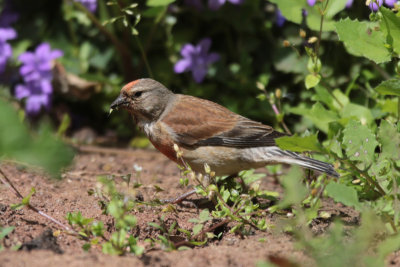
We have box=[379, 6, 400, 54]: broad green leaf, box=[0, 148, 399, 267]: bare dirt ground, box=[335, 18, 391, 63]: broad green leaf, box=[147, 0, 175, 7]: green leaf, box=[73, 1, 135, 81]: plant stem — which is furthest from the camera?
box=[73, 1, 135, 81]: plant stem

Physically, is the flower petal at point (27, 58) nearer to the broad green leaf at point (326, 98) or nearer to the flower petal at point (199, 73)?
the flower petal at point (199, 73)

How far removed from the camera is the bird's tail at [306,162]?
3905mm

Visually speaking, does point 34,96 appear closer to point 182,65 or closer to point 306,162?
point 182,65

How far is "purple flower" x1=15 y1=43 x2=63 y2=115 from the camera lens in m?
6.33

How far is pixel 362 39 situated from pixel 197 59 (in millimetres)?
2567

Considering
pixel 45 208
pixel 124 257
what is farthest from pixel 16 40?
pixel 124 257

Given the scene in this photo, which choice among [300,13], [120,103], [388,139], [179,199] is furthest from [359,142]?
[120,103]

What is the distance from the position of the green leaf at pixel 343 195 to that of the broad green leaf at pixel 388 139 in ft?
1.74

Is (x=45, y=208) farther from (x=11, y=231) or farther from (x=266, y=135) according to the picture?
(x=266, y=135)

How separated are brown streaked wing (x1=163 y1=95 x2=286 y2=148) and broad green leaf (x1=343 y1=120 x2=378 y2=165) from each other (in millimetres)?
746

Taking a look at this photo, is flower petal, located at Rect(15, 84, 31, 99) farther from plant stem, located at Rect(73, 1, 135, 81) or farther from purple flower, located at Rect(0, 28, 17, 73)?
plant stem, located at Rect(73, 1, 135, 81)

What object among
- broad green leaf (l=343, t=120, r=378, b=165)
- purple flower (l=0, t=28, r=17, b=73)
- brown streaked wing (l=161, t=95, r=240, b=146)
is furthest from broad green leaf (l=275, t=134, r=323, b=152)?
purple flower (l=0, t=28, r=17, b=73)

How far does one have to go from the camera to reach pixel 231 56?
21.5ft

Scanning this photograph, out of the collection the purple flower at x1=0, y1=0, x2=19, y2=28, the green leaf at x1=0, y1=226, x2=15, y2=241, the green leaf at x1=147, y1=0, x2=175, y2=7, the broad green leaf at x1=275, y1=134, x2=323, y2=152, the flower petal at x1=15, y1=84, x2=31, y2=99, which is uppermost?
the green leaf at x1=147, y1=0, x2=175, y2=7
